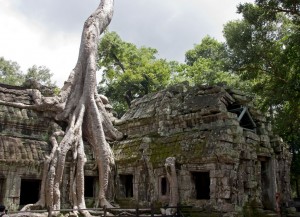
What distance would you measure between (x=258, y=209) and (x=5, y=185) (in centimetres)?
827

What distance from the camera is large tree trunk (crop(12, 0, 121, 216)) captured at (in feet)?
40.2

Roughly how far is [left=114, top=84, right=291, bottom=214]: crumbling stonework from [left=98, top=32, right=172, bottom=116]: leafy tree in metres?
11.0

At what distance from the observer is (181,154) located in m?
12.4

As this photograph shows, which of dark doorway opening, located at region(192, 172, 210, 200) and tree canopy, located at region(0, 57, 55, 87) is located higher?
tree canopy, located at region(0, 57, 55, 87)

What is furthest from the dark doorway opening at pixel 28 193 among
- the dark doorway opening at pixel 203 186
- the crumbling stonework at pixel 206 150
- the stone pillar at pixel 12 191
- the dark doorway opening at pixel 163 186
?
the dark doorway opening at pixel 203 186

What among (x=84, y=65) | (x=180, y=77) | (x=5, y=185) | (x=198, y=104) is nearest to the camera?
(x=5, y=185)

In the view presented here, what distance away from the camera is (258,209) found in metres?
12.1

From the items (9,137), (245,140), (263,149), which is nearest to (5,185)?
(9,137)

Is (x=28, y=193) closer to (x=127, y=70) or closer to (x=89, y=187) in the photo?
(x=89, y=187)

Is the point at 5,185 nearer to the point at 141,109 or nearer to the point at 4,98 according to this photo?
the point at 4,98

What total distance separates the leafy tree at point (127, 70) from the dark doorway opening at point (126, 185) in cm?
1202

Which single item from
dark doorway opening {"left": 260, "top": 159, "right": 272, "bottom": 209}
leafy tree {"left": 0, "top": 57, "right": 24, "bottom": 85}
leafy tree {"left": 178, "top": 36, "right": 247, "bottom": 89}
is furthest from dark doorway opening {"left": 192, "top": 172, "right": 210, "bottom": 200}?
leafy tree {"left": 0, "top": 57, "right": 24, "bottom": 85}

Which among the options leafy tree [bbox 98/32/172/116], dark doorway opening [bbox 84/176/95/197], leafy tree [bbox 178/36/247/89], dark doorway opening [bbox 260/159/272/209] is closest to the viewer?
dark doorway opening [bbox 260/159/272/209]

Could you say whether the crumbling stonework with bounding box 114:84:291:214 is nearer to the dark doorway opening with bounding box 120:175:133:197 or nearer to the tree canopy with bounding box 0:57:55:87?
the dark doorway opening with bounding box 120:175:133:197
